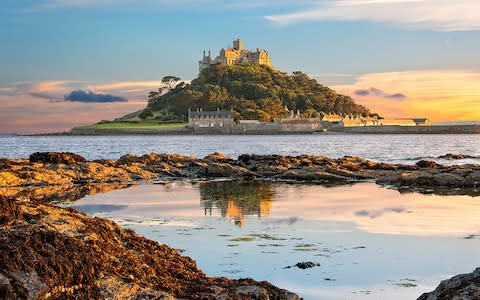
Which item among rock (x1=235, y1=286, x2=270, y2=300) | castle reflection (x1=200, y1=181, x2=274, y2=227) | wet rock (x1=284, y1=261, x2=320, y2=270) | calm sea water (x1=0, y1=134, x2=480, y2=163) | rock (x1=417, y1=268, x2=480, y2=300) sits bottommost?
calm sea water (x1=0, y1=134, x2=480, y2=163)

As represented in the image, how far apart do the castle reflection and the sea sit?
1.1 inches

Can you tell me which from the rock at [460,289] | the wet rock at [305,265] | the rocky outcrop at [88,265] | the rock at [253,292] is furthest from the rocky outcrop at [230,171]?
the rock at [253,292]

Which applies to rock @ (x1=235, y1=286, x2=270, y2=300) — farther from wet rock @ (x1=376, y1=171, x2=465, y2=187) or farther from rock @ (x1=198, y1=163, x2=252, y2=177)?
rock @ (x1=198, y1=163, x2=252, y2=177)

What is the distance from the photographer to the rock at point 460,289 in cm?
557

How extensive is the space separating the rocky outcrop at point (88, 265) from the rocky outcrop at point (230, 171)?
15.2m

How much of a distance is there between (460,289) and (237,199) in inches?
449

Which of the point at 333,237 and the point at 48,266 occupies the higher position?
the point at 48,266

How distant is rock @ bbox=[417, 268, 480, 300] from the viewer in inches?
219

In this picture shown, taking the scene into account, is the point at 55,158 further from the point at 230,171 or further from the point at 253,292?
the point at 253,292

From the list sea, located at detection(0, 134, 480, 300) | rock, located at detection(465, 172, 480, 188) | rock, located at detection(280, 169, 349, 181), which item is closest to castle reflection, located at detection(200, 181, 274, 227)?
sea, located at detection(0, 134, 480, 300)

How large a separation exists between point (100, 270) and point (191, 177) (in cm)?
2163

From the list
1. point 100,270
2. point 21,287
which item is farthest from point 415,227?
point 21,287

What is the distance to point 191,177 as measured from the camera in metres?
27.6

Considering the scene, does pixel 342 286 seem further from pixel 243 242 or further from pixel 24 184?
pixel 24 184
